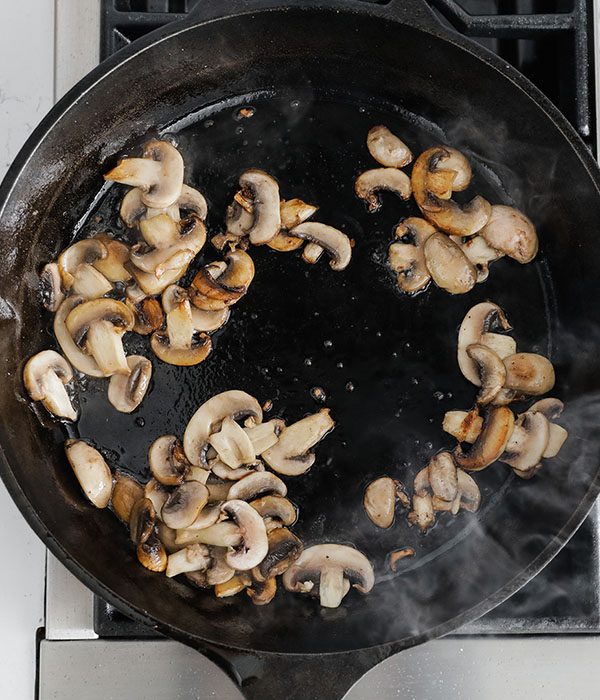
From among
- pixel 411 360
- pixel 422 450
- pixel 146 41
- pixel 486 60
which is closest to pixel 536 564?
pixel 422 450

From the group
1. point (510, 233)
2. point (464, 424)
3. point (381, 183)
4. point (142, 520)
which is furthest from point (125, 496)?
point (510, 233)

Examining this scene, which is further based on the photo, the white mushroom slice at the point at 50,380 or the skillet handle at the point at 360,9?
the white mushroom slice at the point at 50,380

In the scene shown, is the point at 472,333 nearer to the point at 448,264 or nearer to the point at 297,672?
the point at 448,264

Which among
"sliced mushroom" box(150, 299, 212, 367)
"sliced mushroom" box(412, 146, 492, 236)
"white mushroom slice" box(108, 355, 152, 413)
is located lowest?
"white mushroom slice" box(108, 355, 152, 413)

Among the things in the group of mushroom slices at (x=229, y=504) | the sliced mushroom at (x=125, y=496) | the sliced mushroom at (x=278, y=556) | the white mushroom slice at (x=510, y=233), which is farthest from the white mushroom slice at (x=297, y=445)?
the white mushroom slice at (x=510, y=233)

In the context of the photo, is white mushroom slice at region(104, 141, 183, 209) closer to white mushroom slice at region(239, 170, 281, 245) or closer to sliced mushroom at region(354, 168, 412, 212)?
white mushroom slice at region(239, 170, 281, 245)

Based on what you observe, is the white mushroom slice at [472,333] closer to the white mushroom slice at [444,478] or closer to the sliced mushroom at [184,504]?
the white mushroom slice at [444,478]

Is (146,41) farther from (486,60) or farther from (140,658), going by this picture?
(140,658)

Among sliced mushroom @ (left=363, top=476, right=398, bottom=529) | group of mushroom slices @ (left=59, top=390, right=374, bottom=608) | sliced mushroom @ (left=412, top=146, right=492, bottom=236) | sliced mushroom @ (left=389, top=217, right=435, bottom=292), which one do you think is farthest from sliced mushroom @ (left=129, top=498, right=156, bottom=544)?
sliced mushroom @ (left=412, top=146, right=492, bottom=236)
